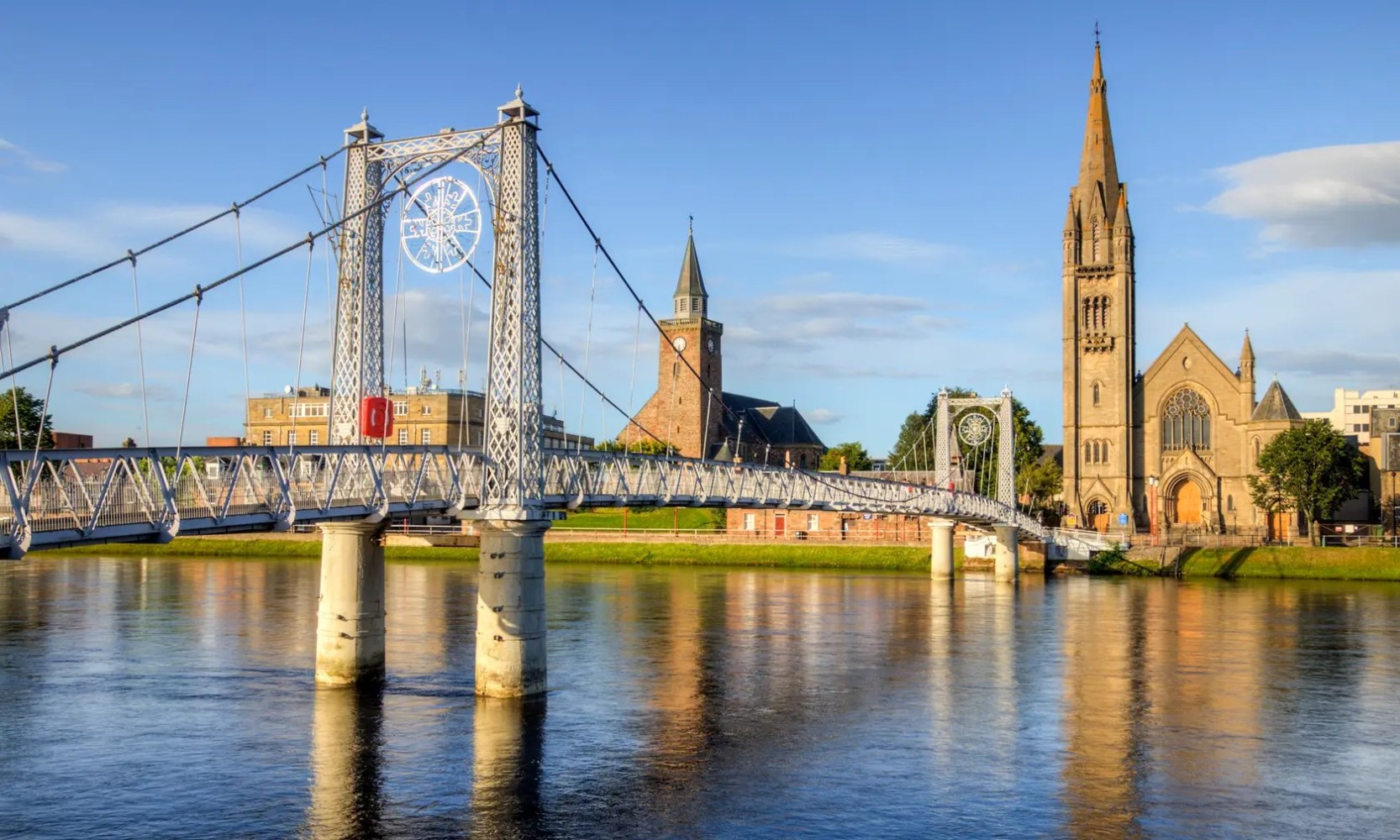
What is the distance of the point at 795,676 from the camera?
147 ft

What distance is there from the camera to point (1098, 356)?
112 meters

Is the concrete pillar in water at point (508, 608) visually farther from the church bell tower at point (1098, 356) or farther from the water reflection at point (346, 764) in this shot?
the church bell tower at point (1098, 356)

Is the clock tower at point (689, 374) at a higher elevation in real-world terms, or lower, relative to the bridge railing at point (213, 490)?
higher

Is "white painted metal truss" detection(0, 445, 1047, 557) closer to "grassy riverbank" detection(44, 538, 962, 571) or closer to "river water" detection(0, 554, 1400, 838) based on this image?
"river water" detection(0, 554, 1400, 838)

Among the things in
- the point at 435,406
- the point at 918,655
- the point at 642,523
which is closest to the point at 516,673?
the point at 918,655

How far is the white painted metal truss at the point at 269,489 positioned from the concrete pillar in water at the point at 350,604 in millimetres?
2418

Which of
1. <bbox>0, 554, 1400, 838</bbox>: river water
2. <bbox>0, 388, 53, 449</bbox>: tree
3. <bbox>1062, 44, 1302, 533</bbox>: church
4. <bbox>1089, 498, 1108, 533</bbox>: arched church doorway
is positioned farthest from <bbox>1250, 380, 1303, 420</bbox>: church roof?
<bbox>0, 388, 53, 449</bbox>: tree

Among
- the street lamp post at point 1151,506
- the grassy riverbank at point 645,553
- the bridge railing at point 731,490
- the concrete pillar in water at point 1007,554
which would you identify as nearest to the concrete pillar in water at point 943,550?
the bridge railing at point 731,490

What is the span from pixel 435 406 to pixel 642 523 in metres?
23.9

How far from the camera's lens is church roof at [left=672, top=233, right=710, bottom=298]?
148375mm

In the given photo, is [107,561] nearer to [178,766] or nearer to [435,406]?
[435,406]

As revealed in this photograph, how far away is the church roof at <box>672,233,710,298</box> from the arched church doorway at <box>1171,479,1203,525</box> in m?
59.3

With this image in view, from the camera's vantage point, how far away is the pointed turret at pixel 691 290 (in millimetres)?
147500

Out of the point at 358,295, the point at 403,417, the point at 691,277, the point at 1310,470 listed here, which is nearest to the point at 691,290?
the point at 691,277
